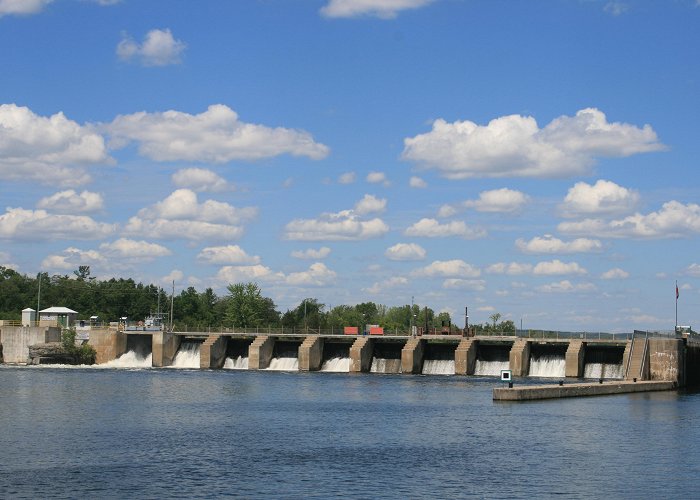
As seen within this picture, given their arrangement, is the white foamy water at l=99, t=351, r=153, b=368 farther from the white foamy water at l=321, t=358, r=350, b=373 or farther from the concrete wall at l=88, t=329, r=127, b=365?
the white foamy water at l=321, t=358, r=350, b=373

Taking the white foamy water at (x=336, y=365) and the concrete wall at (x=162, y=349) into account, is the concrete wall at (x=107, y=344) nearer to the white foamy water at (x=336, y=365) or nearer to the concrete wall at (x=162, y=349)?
the concrete wall at (x=162, y=349)

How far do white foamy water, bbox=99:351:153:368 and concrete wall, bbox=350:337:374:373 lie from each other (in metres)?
31.7

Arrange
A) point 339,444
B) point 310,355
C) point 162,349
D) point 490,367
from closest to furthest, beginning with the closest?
point 339,444
point 490,367
point 310,355
point 162,349

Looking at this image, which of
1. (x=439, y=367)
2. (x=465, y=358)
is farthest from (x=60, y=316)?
(x=465, y=358)

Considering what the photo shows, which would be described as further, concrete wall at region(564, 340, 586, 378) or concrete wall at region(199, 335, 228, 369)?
concrete wall at region(199, 335, 228, 369)

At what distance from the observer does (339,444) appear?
198 feet

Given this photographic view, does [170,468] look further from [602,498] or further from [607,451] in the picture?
[607,451]

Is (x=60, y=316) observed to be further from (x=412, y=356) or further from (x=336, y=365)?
(x=412, y=356)

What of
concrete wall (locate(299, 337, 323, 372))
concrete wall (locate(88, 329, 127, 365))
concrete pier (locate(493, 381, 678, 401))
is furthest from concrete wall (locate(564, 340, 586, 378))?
concrete wall (locate(88, 329, 127, 365))

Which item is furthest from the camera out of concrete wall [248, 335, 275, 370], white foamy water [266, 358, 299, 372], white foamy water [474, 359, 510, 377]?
white foamy water [266, 358, 299, 372]

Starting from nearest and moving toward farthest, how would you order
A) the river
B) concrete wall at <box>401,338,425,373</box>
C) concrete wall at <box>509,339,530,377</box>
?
the river < concrete wall at <box>509,339,530,377</box> < concrete wall at <box>401,338,425,373</box>

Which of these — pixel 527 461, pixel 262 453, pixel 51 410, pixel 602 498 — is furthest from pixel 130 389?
pixel 602 498

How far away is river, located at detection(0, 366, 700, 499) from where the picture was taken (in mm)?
46094

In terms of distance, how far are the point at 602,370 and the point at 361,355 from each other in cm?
3107
